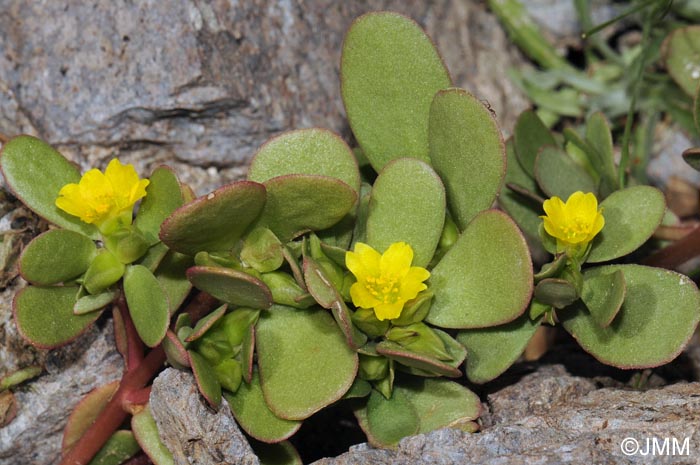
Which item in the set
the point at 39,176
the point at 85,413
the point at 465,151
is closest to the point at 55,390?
the point at 85,413

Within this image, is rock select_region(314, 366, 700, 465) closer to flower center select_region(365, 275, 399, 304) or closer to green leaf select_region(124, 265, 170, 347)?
flower center select_region(365, 275, 399, 304)

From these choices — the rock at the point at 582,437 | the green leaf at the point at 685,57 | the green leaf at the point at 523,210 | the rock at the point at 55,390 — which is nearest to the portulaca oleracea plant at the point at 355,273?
the rock at the point at 582,437

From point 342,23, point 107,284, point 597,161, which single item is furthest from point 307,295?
point 342,23

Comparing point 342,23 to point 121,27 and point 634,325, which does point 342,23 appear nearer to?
point 121,27

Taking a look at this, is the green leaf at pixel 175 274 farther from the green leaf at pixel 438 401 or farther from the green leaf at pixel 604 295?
the green leaf at pixel 604 295

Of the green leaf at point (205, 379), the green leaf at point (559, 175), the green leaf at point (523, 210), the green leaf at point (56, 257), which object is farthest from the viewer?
the green leaf at point (523, 210)

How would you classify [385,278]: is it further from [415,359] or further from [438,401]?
[438,401]

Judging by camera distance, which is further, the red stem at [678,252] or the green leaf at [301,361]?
the red stem at [678,252]
